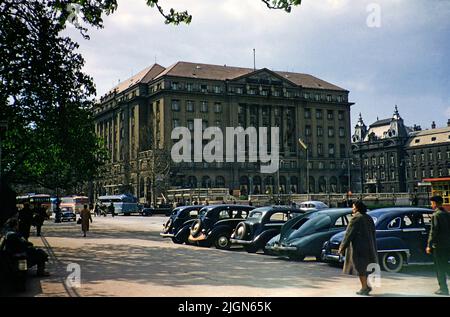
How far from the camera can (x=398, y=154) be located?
12131 centimetres

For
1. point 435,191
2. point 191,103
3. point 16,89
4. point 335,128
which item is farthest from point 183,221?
point 335,128

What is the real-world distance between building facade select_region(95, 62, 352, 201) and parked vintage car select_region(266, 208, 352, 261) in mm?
66069

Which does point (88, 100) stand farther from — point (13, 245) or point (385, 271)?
point (385, 271)

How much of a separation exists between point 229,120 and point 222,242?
79.9 metres

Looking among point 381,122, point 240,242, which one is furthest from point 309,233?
point 381,122

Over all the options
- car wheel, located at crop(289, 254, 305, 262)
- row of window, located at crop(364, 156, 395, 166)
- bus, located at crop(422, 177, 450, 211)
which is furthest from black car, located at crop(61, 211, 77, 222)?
row of window, located at crop(364, 156, 395, 166)

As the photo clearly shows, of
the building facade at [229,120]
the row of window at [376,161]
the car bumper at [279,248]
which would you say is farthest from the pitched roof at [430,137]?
the car bumper at [279,248]

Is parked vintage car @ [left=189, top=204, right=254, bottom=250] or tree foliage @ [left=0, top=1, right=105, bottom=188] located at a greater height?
tree foliage @ [left=0, top=1, right=105, bottom=188]

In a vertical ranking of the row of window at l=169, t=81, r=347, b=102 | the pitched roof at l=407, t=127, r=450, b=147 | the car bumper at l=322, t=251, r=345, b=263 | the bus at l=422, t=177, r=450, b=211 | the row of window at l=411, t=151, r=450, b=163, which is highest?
the row of window at l=169, t=81, r=347, b=102

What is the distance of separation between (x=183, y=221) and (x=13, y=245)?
14079 mm

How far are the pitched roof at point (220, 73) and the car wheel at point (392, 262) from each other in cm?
8382

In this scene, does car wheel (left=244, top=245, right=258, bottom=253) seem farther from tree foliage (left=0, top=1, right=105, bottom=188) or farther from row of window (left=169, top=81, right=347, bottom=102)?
row of window (left=169, top=81, right=347, bottom=102)

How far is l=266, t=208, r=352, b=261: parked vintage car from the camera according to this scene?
14812mm
